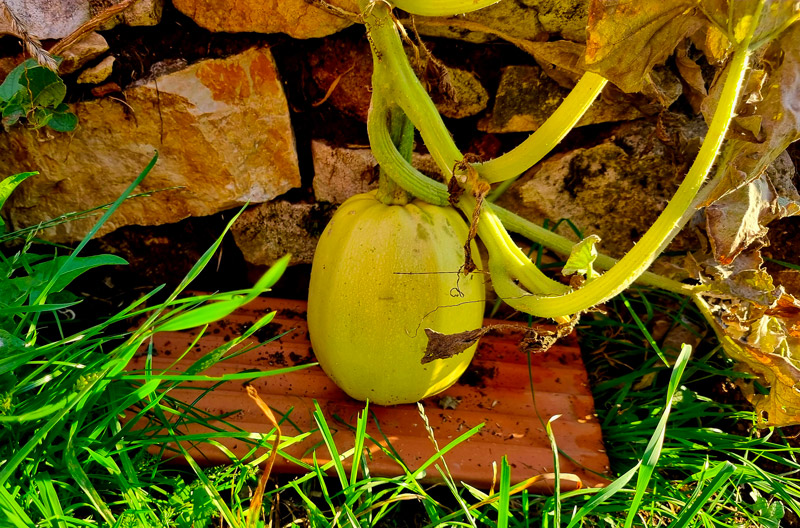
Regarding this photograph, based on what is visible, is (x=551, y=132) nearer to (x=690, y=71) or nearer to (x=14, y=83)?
(x=690, y=71)

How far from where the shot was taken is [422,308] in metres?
1.28

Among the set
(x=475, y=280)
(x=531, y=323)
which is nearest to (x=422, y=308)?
(x=475, y=280)

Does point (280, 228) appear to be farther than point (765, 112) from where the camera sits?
Yes

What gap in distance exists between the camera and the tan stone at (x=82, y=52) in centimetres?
143

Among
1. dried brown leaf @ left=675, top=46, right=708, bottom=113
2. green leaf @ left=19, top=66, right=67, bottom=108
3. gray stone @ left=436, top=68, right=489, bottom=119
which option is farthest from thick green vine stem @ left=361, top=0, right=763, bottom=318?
green leaf @ left=19, top=66, right=67, bottom=108

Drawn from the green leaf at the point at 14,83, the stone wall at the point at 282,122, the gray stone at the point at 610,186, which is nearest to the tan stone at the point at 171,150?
the stone wall at the point at 282,122

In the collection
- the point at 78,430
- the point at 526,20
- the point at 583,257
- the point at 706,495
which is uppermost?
the point at 526,20

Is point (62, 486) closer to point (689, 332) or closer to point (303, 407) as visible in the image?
point (303, 407)

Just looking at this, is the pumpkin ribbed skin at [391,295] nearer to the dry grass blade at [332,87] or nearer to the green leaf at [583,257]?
the green leaf at [583,257]

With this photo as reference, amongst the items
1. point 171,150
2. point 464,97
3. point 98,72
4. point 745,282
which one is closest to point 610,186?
point 464,97

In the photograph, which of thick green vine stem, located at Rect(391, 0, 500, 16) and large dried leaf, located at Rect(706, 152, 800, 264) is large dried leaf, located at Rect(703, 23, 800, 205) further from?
thick green vine stem, located at Rect(391, 0, 500, 16)

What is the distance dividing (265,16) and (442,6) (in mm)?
541

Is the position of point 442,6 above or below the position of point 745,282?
above

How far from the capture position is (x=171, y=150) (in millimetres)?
1568
